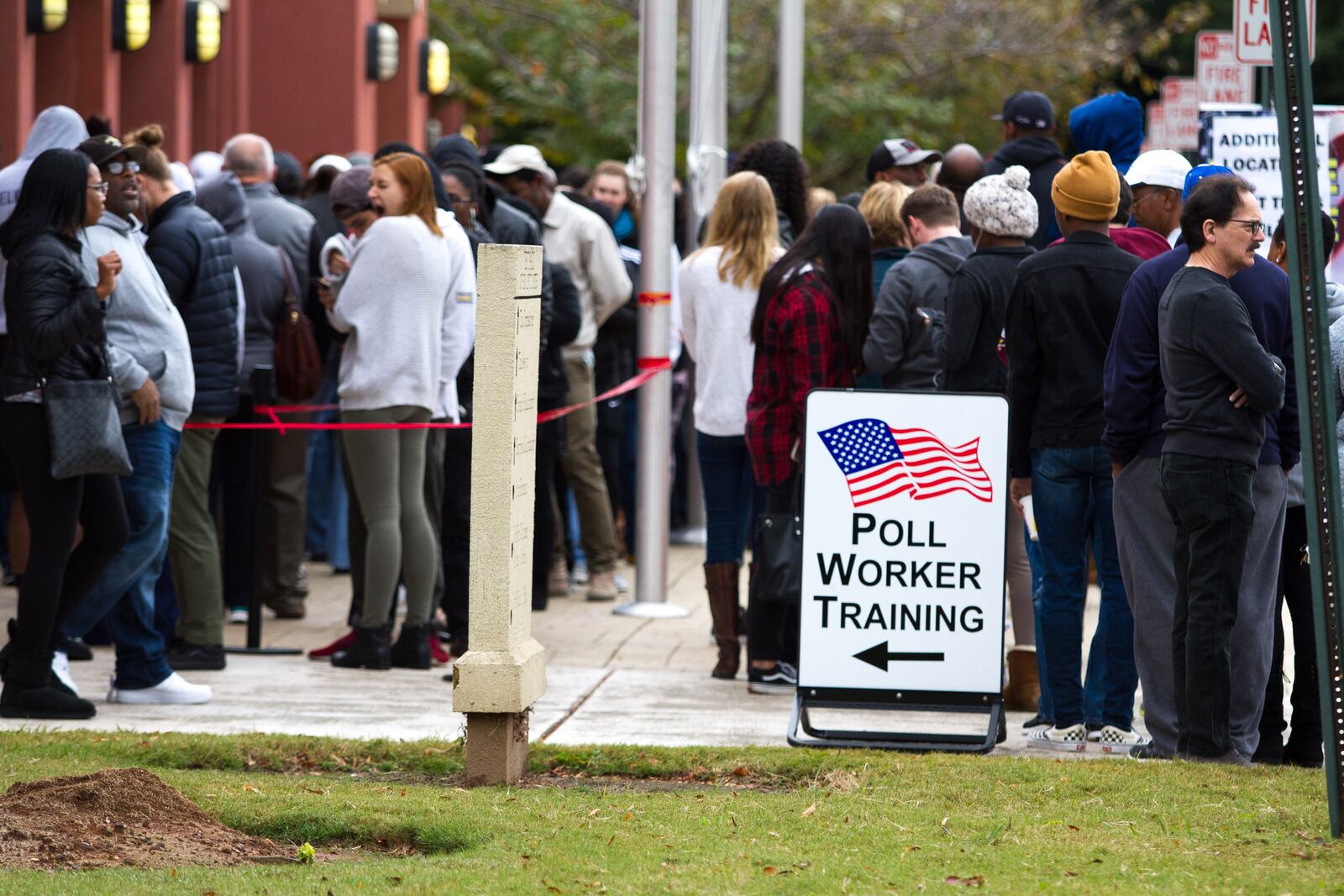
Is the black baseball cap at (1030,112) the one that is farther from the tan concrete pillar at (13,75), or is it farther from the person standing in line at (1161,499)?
the tan concrete pillar at (13,75)

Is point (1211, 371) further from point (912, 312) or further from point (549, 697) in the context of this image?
point (549, 697)

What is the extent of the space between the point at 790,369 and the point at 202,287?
252 centimetres

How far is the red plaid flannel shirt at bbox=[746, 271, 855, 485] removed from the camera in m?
8.17

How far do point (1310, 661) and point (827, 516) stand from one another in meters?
1.76

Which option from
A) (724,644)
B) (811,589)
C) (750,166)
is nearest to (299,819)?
(811,589)

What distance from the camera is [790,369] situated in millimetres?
8266

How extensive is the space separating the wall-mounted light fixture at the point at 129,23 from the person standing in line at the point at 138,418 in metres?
7.29

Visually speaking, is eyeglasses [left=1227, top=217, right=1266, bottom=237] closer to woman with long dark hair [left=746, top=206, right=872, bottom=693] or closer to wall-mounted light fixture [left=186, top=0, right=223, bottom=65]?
woman with long dark hair [left=746, top=206, right=872, bottom=693]

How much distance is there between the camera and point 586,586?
1178cm

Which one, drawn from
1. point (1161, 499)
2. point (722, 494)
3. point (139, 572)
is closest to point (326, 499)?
point (722, 494)

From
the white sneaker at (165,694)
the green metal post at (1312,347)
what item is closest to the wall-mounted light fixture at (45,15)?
the white sneaker at (165,694)

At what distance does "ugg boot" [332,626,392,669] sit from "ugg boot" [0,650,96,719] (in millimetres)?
1633

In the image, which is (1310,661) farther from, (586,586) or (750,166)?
(586,586)

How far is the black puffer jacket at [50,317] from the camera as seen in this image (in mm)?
7148
